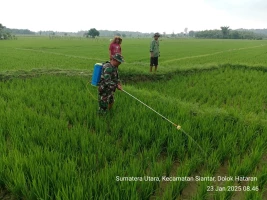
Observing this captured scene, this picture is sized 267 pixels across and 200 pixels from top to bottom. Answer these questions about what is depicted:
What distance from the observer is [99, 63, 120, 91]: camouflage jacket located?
3694mm

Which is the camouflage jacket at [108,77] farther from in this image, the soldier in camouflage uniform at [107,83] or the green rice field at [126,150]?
the green rice field at [126,150]

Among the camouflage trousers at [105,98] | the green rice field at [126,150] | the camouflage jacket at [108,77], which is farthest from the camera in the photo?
the camouflage trousers at [105,98]

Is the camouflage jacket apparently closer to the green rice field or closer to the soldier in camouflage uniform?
the soldier in camouflage uniform

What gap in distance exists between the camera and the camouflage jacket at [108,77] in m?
3.69

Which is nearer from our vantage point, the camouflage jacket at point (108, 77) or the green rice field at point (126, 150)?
the green rice field at point (126, 150)

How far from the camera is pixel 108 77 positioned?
371 cm

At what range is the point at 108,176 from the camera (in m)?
2.01

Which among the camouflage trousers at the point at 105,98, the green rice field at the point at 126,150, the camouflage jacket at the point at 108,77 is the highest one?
the camouflage jacket at the point at 108,77

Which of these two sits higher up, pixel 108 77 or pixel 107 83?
pixel 108 77

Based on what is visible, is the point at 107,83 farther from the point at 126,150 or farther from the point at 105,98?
the point at 126,150

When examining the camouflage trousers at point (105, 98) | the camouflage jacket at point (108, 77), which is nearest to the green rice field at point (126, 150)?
the camouflage trousers at point (105, 98)

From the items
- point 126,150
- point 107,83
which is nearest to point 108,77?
point 107,83

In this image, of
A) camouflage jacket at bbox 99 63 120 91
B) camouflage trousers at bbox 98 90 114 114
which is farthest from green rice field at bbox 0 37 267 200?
camouflage jacket at bbox 99 63 120 91

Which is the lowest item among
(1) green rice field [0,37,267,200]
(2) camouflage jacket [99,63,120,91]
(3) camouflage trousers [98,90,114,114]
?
(1) green rice field [0,37,267,200]
